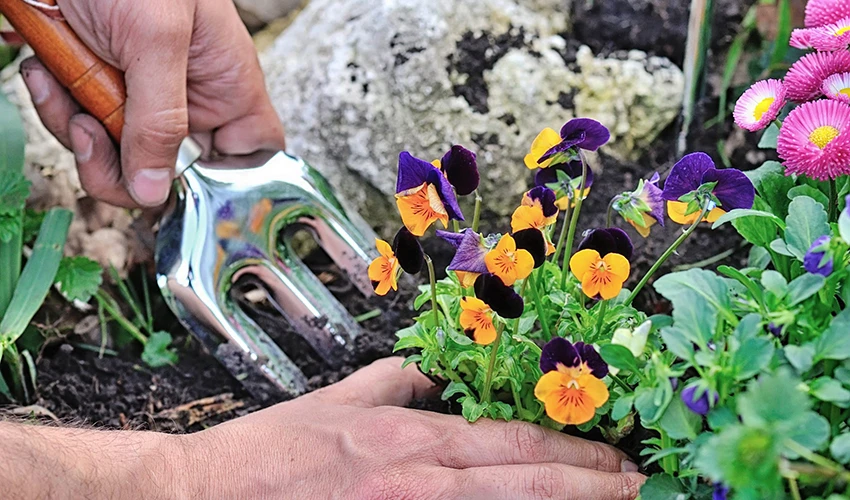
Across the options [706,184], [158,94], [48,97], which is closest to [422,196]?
[706,184]

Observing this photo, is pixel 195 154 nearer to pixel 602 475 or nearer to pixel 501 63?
pixel 501 63

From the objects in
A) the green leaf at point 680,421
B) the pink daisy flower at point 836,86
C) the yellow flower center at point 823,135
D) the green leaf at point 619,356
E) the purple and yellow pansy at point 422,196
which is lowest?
the green leaf at point 680,421

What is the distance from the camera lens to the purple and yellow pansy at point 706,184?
898mm

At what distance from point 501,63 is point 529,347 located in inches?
34.1

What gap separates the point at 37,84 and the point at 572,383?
3.86 ft

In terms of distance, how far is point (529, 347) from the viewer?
3.31ft

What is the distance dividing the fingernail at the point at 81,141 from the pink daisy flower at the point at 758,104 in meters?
1.13

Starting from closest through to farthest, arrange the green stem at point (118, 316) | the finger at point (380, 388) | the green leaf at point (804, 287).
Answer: the green leaf at point (804, 287)
the finger at point (380, 388)
the green stem at point (118, 316)

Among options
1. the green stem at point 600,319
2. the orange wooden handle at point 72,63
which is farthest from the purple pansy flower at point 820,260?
the orange wooden handle at point 72,63

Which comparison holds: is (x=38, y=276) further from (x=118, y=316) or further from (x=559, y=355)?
(x=559, y=355)

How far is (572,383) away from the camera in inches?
33.3

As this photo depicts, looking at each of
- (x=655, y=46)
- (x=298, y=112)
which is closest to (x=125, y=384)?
(x=298, y=112)

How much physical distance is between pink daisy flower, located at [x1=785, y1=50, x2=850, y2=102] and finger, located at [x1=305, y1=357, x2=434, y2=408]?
2.23ft

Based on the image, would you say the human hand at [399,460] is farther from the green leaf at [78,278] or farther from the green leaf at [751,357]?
the green leaf at [78,278]
